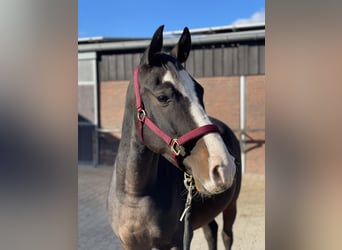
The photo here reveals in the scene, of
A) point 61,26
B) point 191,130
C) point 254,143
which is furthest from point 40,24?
point 254,143

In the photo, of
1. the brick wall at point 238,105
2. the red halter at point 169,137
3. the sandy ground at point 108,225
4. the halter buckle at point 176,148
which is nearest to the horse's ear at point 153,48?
the red halter at point 169,137

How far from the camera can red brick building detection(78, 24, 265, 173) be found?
6.97 m

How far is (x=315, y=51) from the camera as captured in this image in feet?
2.34

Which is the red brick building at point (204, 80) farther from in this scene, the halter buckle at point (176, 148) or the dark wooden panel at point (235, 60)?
the halter buckle at point (176, 148)

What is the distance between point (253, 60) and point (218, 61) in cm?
79

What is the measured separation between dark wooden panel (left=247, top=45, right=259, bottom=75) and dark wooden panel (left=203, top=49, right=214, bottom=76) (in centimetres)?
85

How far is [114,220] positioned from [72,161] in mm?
991

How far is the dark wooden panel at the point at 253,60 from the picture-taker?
6852 mm

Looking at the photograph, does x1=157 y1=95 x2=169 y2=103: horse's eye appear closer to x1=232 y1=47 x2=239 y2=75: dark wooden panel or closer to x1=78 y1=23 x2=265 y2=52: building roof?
x1=78 y1=23 x2=265 y2=52: building roof

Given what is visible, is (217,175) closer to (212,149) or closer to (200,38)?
(212,149)

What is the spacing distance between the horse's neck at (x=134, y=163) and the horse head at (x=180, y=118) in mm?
111

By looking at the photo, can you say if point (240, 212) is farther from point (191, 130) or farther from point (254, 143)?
point (191, 130)

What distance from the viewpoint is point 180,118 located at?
125 centimetres

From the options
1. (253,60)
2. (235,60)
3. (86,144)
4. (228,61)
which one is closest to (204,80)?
(228,61)
